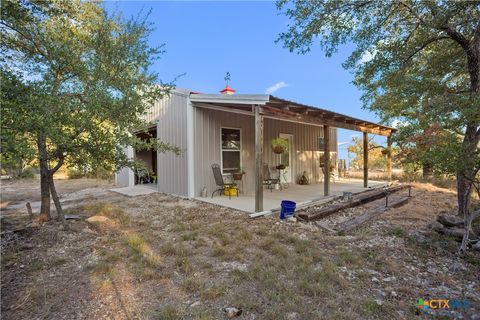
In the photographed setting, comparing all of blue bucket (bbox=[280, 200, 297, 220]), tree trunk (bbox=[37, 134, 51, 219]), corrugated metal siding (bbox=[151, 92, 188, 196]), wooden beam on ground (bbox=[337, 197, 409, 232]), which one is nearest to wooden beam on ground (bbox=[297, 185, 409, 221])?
blue bucket (bbox=[280, 200, 297, 220])

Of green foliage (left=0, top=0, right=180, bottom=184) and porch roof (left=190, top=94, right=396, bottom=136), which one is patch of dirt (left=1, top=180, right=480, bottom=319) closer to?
green foliage (left=0, top=0, right=180, bottom=184)

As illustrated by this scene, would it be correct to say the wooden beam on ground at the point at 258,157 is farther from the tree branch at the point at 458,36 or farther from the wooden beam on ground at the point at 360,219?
the tree branch at the point at 458,36

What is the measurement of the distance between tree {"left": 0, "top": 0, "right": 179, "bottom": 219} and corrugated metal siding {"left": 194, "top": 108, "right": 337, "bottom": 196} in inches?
86.2

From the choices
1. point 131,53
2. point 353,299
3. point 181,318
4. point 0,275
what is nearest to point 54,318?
point 181,318

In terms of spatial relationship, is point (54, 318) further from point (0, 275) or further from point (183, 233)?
point (183, 233)

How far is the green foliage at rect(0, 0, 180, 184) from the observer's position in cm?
305

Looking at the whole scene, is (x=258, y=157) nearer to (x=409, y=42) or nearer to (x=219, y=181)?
(x=219, y=181)

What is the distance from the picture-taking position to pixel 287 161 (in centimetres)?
982

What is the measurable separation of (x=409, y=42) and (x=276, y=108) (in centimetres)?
348

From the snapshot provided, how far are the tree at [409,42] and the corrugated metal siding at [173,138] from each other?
137 inches

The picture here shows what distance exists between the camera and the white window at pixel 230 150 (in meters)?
7.70

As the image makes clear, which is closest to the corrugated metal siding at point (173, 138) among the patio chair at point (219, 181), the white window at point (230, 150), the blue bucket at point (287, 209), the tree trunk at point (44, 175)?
the patio chair at point (219, 181)

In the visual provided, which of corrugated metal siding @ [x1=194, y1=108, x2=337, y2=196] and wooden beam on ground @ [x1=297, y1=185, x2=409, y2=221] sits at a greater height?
corrugated metal siding @ [x1=194, y1=108, x2=337, y2=196]
